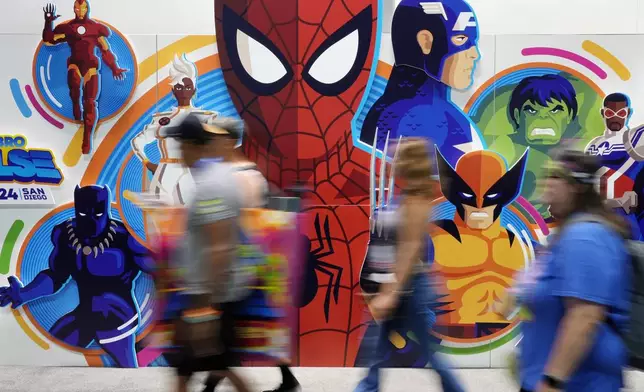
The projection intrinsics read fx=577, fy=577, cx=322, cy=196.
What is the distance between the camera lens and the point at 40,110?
5008 mm

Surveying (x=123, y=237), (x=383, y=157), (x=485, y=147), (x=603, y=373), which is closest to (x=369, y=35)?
(x=383, y=157)

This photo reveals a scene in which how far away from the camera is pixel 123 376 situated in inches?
194

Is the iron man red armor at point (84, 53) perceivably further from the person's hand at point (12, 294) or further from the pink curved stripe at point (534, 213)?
the pink curved stripe at point (534, 213)

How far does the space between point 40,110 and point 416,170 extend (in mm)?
3555

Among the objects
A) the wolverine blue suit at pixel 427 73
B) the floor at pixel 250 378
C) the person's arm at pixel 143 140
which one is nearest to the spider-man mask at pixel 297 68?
the wolverine blue suit at pixel 427 73

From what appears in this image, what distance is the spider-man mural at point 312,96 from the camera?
4887 millimetres

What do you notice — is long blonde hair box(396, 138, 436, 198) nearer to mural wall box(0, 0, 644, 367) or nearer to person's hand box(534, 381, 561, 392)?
person's hand box(534, 381, 561, 392)

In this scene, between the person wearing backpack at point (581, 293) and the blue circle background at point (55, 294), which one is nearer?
the person wearing backpack at point (581, 293)

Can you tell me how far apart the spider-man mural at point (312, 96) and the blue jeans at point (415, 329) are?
5.33 ft

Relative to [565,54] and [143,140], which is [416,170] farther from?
[143,140]

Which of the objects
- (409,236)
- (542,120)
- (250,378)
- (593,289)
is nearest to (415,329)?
(409,236)

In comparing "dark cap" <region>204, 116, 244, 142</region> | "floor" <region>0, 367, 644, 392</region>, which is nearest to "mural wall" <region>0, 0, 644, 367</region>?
"floor" <region>0, 367, 644, 392</region>

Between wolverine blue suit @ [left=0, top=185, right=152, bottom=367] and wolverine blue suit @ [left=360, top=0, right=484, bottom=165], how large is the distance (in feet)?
7.58

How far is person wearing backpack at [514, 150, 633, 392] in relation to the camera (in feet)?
6.72
